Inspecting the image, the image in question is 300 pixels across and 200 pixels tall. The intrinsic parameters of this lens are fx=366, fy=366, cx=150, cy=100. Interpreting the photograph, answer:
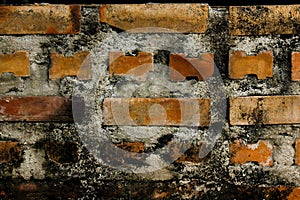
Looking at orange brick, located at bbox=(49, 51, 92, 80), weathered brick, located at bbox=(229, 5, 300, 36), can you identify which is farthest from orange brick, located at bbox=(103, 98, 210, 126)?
weathered brick, located at bbox=(229, 5, 300, 36)

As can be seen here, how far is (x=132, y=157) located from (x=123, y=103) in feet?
0.54

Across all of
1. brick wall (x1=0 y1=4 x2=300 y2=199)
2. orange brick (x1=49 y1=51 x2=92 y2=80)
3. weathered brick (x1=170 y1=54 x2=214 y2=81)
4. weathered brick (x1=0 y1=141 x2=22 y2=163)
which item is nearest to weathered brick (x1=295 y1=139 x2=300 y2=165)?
brick wall (x1=0 y1=4 x2=300 y2=199)

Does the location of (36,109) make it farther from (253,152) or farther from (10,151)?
(253,152)

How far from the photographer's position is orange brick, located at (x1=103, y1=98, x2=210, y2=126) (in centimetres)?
109

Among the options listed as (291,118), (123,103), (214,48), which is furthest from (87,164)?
(291,118)

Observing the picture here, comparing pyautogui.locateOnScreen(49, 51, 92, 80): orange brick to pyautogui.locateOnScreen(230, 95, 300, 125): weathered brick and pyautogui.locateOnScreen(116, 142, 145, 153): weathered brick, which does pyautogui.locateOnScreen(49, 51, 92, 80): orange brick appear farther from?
pyautogui.locateOnScreen(230, 95, 300, 125): weathered brick

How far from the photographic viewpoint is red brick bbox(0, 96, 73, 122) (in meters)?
1.10

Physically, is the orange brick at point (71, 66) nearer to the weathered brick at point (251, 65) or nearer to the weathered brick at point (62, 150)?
the weathered brick at point (62, 150)

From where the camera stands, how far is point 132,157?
3.61 ft

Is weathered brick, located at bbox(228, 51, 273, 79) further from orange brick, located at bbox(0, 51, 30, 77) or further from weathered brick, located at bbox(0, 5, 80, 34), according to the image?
orange brick, located at bbox(0, 51, 30, 77)

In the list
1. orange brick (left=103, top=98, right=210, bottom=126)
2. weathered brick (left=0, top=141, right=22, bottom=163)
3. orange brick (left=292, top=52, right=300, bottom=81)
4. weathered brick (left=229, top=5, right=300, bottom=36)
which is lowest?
weathered brick (left=0, top=141, right=22, bottom=163)

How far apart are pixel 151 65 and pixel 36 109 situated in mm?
371

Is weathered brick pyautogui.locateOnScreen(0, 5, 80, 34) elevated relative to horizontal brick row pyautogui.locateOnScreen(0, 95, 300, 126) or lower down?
elevated

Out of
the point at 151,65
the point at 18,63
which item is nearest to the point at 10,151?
the point at 18,63
